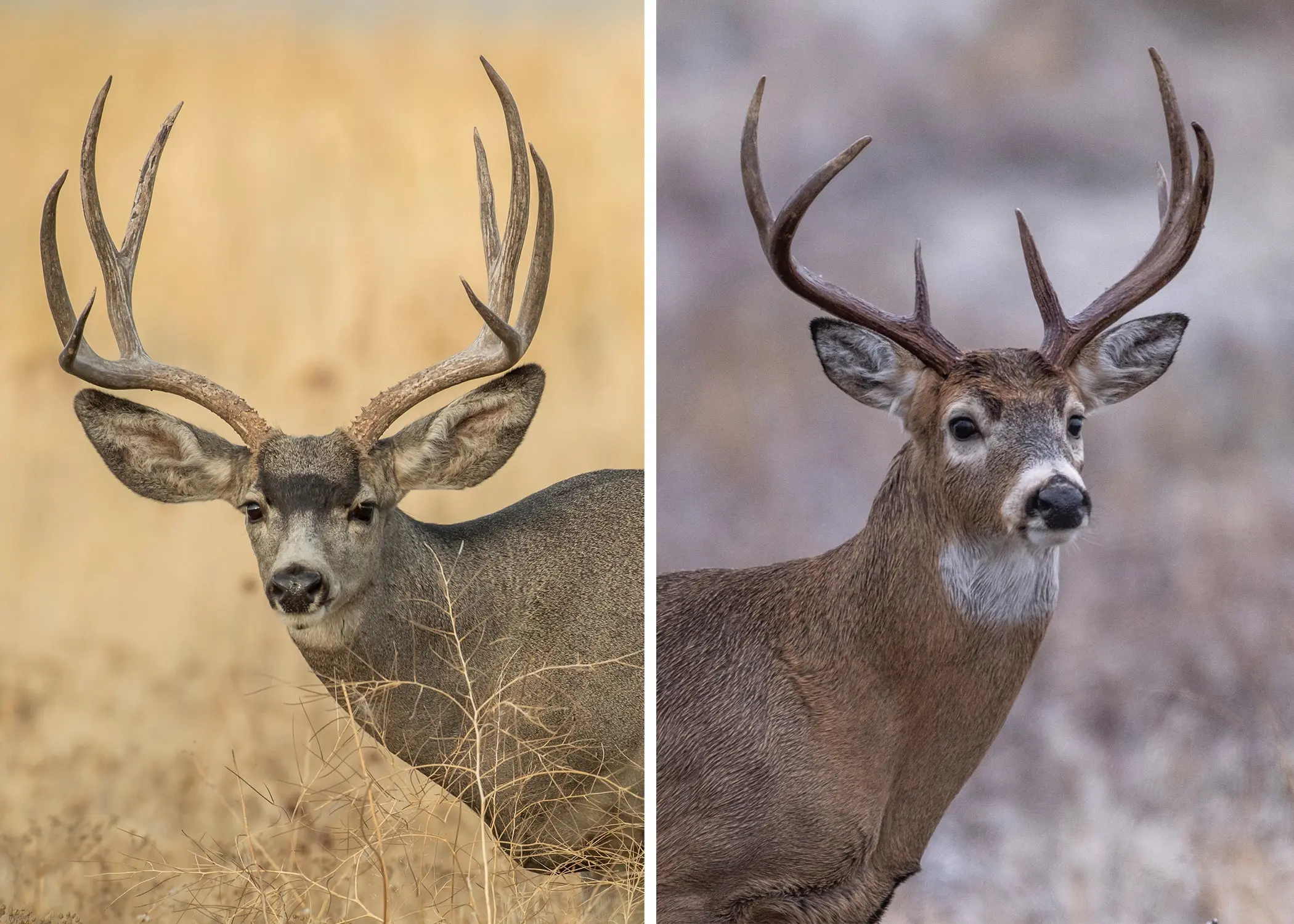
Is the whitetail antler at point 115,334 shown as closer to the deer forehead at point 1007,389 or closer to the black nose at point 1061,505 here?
the deer forehead at point 1007,389

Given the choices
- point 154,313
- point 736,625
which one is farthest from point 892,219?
point 154,313

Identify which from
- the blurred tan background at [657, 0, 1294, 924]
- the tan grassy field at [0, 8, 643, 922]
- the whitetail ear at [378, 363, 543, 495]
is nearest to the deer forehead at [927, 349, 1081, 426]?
the blurred tan background at [657, 0, 1294, 924]

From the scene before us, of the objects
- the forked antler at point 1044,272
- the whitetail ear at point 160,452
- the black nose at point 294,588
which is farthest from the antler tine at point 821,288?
the whitetail ear at point 160,452

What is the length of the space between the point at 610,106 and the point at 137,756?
7.44 feet

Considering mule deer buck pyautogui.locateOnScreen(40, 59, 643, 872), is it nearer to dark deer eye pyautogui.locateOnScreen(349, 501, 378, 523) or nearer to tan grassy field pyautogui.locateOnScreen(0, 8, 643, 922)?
dark deer eye pyautogui.locateOnScreen(349, 501, 378, 523)

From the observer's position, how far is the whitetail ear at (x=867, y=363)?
3771mm

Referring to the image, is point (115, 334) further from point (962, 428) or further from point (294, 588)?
point (962, 428)

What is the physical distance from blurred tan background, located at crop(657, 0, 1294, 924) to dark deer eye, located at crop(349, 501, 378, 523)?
2.51ft

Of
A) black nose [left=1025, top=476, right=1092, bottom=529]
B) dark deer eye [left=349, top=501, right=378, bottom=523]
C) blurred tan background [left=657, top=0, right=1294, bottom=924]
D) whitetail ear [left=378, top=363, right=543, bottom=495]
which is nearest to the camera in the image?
black nose [left=1025, top=476, right=1092, bottom=529]

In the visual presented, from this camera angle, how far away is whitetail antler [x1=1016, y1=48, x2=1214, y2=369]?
365cm

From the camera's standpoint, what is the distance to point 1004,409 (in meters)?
3.58

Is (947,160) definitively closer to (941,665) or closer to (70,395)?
(941,665)

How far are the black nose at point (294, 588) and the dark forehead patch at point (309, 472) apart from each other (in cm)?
18

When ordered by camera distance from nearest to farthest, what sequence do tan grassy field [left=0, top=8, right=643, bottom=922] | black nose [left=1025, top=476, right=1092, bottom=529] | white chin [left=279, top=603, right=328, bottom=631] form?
black nose [left=1025, top=476, right=1092, bottom=529] → white chin [left=279, top=603, right=328, bottom=631] → tan grassy field [left=0, top=8, right=643, bottom=922]
